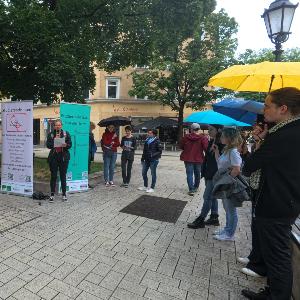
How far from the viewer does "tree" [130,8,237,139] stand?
25766mm

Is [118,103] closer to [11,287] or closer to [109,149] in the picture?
[109,149]

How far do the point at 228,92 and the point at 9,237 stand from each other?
1019 inches

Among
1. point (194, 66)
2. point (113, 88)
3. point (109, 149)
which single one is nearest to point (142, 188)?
point (109, 149)

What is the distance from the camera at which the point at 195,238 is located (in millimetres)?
5289

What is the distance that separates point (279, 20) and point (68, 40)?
366 inches

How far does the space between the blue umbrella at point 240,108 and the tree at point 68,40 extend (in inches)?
263

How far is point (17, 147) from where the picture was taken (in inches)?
291

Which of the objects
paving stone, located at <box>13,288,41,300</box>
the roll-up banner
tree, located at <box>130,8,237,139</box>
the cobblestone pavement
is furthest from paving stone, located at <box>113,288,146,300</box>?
tree, located at <box>130,8,237,139</box>

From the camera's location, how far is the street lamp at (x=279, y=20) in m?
6.01

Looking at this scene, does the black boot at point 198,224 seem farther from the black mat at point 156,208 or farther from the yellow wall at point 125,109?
the yellow wall at point 125,109

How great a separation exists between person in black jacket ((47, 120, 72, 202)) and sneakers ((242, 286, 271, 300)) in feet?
16.2

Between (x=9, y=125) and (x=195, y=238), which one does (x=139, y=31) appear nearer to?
(x=9, y=125)

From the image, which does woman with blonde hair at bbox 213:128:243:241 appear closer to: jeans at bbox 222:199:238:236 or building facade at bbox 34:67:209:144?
jeans at bbox 222:199:238:236

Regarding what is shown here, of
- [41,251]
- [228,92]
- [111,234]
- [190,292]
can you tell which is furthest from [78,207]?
[228,92]
